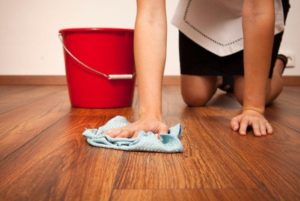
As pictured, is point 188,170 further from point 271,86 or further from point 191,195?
point 271,86

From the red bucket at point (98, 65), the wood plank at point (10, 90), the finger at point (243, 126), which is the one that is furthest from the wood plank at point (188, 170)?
the wood plank at point (10, 90)

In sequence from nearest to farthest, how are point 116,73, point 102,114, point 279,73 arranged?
point 102,114 → point 116,73 → point 279,73

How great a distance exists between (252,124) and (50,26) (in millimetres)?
1680

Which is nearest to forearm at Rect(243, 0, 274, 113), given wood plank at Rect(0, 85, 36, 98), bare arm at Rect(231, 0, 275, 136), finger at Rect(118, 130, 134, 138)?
bare arm at Rect(231, 0, 275, 136)

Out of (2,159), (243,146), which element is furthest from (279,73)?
(2,159)

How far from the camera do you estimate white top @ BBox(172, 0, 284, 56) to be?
125 cm

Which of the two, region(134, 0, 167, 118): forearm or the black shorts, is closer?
region(134, 0, 167, 118): forearm

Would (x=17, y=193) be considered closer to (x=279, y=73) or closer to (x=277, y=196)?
(x=277, y=196)

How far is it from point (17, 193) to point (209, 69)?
0.96 metres

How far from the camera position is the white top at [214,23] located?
4.10 ft

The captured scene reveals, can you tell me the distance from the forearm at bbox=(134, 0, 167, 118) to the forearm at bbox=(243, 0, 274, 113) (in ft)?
0.65

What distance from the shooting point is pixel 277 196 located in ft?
1.51

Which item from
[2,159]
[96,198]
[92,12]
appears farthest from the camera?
[92,12]

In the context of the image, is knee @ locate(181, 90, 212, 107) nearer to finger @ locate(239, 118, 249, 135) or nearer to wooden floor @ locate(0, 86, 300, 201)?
wooden floor @ locate(0, 86, 300, 201)
